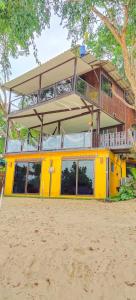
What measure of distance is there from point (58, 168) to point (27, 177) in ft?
8.08

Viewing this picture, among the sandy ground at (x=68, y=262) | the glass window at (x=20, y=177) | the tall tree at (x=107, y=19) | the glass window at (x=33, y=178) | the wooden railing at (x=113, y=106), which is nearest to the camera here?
the sandy ground at (x=68, y=262)

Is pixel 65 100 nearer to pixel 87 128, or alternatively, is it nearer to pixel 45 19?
pixel 87 128

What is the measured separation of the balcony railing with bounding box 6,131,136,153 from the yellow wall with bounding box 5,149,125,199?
0.42 m

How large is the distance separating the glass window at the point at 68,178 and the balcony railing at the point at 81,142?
1071 mm

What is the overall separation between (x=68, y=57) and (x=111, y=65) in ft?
12.5

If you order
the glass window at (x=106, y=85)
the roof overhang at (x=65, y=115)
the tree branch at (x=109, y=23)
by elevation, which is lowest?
the roof overhang at (x=65, y=115)

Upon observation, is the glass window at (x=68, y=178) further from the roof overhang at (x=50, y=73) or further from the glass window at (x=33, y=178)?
the roof overhang at (x=50, y=73)

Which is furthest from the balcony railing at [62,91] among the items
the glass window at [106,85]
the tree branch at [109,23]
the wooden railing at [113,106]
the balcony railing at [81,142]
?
the tree branch at [109,23]

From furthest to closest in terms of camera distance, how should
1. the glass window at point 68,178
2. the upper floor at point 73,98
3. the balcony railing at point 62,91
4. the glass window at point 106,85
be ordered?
the glass window at point 106,85, the balcony railing at point 62,91, the upper floor at point 73,98, the glass window at point 68,178

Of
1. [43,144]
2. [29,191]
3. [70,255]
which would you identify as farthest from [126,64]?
[29,191]

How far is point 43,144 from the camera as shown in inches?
669

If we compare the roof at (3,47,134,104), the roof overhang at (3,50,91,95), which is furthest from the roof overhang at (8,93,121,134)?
the roof at (3,47,134,104)

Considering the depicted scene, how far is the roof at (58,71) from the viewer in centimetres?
1502

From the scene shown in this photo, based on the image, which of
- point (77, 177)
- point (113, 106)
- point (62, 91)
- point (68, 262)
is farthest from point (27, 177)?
point (68, 262)
